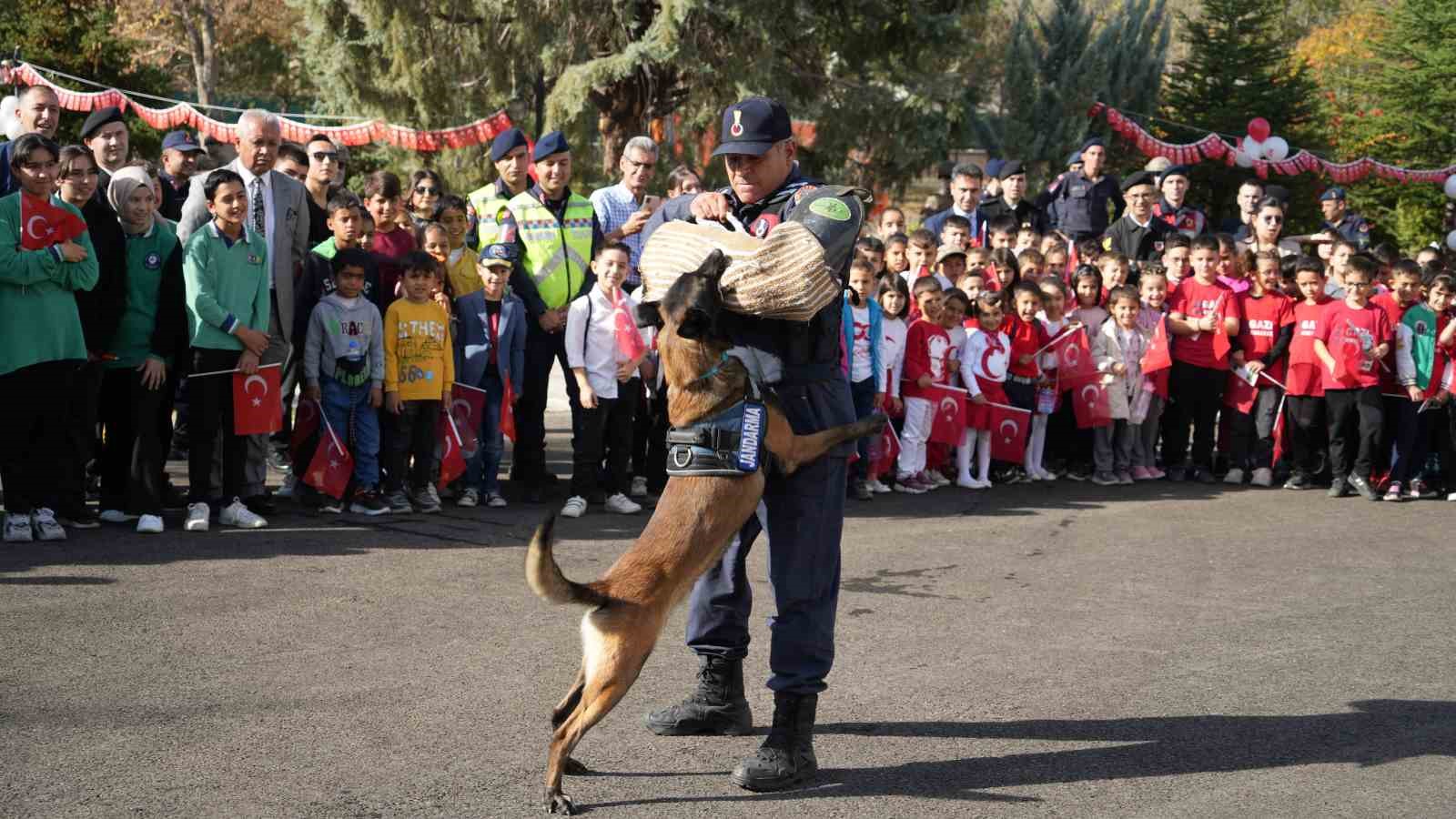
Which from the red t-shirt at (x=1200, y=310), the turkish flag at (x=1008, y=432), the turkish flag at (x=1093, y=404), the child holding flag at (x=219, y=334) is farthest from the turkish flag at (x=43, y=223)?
the red t-shirt at (x=1200, y=310)

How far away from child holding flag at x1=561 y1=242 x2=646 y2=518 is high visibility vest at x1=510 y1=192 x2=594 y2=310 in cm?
35

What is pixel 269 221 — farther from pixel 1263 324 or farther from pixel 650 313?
pixel 1263 324

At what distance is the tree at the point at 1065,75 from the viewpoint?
26469 mm

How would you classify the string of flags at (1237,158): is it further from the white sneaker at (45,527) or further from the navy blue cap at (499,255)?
the white sneaker at (45,527)

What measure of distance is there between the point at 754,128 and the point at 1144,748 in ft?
8.14

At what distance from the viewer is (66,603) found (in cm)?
619

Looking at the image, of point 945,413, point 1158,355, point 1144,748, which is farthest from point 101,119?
point 1158,355

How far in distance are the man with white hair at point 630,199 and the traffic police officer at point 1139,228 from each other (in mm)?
4828

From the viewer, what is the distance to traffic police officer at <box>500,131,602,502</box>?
30.7 ft

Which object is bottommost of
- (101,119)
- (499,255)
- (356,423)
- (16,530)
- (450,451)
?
(16,530)

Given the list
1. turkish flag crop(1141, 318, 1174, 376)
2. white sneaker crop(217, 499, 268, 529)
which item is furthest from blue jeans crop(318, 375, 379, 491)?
turkish flag crop(1141, 318, 1174, 376)

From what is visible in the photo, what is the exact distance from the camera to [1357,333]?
10562mm

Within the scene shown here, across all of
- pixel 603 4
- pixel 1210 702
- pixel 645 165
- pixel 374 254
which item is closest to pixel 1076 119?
pixel 603 4

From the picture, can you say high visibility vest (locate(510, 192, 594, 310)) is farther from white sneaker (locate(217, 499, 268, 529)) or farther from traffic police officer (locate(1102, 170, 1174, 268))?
traffic police officer (locate(1102, 170, 1174, 268))
